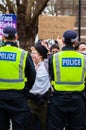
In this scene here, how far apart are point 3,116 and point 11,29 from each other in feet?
3.65

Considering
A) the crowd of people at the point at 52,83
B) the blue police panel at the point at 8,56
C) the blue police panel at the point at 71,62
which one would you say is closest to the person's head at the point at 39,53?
the crowd of people at the point at 52,83

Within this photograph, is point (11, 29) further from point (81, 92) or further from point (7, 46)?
point (81, 92)

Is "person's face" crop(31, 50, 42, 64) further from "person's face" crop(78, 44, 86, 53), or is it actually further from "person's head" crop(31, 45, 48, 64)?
"person's face" crop(78, 44, 86, 53)

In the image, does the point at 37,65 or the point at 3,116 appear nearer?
the point at 3,116

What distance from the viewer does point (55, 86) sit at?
6.67m

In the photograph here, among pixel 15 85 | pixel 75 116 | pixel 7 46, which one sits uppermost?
pixel 7 46

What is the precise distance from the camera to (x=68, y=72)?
21.7ft

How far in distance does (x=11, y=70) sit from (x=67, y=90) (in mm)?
774

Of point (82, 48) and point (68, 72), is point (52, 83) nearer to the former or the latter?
point (68, 72)

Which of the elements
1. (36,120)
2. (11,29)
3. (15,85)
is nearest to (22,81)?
(15,85)

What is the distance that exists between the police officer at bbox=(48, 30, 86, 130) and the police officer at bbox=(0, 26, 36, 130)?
1.15 feet

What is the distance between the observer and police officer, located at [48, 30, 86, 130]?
21.8ft

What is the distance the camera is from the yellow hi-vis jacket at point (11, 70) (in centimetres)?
646

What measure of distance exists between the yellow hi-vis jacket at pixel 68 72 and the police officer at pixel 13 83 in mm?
365
